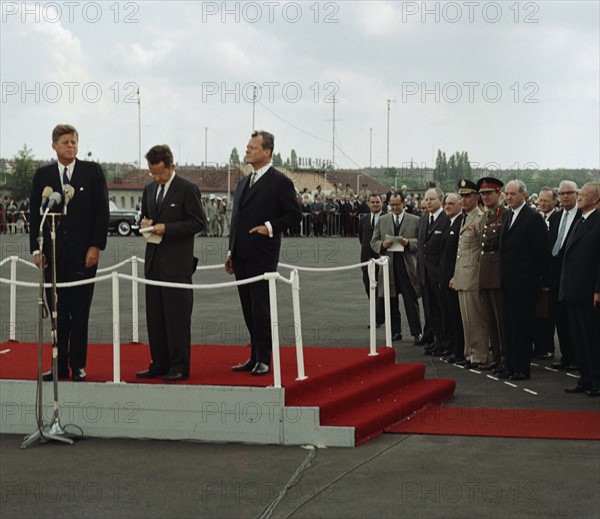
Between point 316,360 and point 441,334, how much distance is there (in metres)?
3.33

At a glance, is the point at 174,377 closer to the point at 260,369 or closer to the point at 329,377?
the point at 260,369

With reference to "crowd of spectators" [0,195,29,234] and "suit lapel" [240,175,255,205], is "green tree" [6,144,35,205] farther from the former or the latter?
"suit lapel" [240,175,255,205]

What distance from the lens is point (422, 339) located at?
1434cm

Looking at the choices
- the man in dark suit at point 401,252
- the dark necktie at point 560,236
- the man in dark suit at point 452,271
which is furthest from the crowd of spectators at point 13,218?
the dark necktie at point 560,236

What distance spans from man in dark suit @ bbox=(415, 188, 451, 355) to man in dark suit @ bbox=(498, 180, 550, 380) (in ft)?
5.22

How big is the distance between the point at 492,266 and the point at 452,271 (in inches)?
35.4

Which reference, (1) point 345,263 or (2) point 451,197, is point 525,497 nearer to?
(2) point 451,197

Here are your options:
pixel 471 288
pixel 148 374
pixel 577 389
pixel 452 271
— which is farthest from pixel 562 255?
pixel 148 374

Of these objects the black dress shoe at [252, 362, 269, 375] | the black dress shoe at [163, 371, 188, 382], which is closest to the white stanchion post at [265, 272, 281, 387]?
the black dress shoe at [252, 362, 269, 375]

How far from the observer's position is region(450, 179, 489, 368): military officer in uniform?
1239 centimetres

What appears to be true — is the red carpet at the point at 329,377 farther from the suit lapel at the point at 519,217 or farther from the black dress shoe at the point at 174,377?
the suit lapel at the point at 519,217

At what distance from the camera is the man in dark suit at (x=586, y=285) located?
35.8 ft

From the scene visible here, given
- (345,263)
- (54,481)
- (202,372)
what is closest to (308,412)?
(202,372)

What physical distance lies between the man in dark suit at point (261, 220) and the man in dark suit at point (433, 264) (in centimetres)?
425
